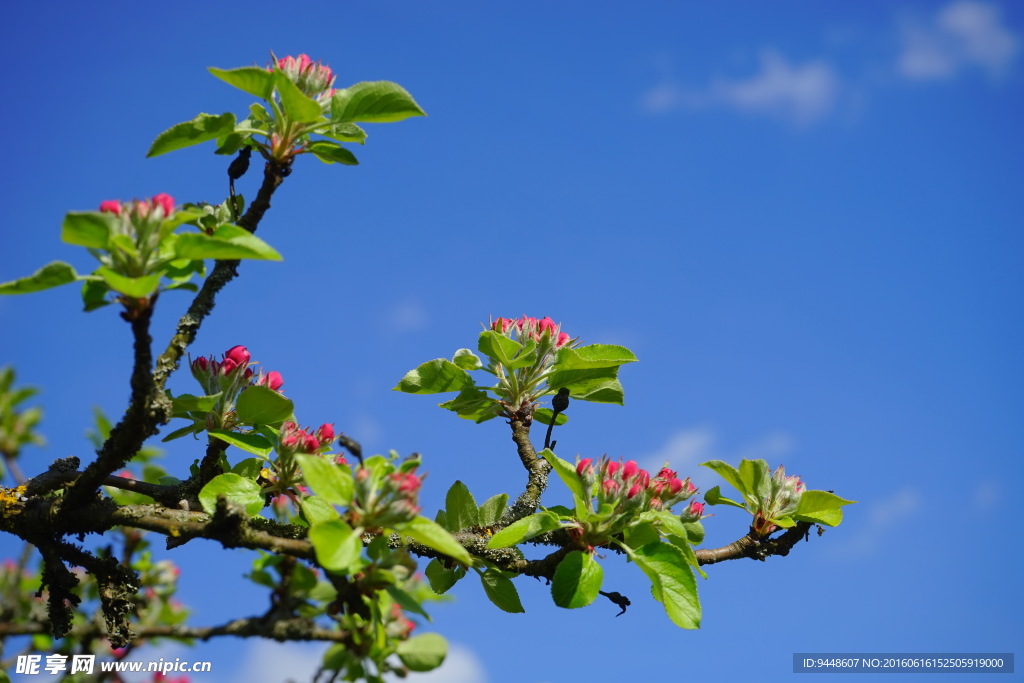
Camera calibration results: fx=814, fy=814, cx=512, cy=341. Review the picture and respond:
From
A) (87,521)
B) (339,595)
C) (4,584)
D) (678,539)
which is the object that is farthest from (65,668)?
(4,584)

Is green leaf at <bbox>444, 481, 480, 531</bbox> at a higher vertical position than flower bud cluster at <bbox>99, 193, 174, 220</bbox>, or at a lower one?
lower

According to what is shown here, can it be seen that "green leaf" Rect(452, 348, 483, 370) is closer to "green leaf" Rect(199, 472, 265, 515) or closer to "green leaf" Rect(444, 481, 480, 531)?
"green leaf" Rect(444, 481, 480, 531)

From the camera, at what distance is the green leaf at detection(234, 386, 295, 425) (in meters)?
2.54

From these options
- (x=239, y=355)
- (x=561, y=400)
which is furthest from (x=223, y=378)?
(x=561, y=400)

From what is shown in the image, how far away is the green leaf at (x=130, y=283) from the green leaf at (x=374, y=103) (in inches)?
30.0

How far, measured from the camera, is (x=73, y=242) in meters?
1.95

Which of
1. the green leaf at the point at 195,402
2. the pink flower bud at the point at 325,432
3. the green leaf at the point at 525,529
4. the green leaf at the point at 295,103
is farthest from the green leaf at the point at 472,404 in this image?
the green leaf at the point at 295,103

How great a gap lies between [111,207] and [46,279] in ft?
0.78

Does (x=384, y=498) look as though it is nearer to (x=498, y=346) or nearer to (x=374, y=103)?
(x=498, y=346)

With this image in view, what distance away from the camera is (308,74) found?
2.46m

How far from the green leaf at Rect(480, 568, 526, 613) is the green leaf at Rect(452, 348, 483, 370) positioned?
2.49 feet

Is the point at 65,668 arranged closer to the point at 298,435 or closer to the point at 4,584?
the point at 298,435

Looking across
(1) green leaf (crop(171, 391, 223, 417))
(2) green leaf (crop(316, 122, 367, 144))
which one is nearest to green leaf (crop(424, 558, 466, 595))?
(1) green leaf (crop(171, 391, 223, 417))

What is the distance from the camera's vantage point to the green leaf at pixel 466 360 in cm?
305
